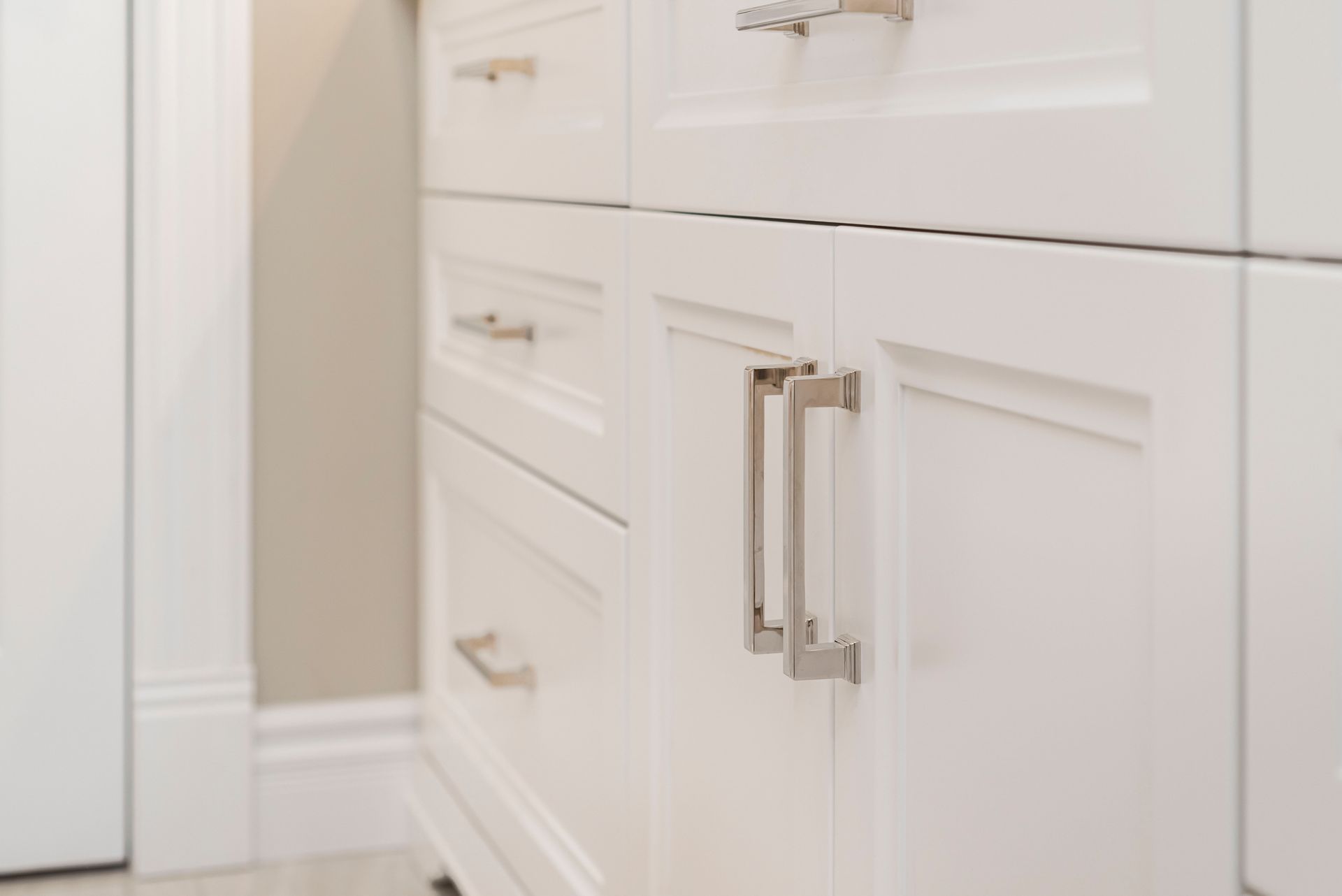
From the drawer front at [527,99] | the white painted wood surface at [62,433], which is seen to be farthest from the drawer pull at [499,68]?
the white painted wood surface at [62,433]

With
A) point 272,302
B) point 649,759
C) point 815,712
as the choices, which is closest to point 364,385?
point 272,302

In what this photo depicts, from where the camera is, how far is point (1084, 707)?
54 centimetres

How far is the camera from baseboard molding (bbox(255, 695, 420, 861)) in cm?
156

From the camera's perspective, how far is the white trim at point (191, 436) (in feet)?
4.77

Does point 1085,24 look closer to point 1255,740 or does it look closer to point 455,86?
point 1255,740

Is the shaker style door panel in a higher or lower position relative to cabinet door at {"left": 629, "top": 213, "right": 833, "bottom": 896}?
higher

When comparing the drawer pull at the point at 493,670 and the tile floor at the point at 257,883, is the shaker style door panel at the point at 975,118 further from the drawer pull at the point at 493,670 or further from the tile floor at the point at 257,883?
the tile floor at the point at 257,883

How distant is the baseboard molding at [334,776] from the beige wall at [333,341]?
0.03 m

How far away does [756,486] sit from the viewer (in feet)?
2.25

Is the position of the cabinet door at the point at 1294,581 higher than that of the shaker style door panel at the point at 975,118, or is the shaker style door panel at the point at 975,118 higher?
the shaker style door panel at the point at 975,118

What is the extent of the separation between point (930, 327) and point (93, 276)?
3.64 feet

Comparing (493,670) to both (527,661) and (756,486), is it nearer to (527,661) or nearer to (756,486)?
(527,661)

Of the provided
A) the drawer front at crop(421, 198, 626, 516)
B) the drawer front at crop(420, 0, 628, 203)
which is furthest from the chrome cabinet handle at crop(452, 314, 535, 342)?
the drawer front at crop(420, 0, 628, 203)

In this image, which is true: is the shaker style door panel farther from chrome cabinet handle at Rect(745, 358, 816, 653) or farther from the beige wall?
the beige wall
